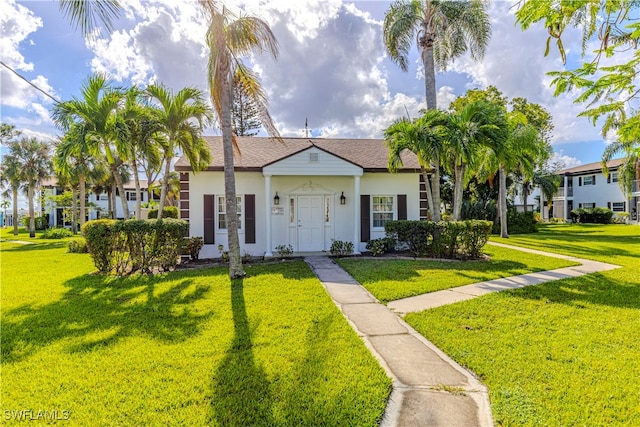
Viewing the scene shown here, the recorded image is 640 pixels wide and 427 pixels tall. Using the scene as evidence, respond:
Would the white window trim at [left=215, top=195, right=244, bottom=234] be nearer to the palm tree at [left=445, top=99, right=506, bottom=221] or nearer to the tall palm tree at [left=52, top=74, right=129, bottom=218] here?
the tall palm tree at [left=52, top=74, right=129, bottom=218]

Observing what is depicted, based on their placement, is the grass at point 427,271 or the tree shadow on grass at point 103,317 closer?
the tree shadow on grass at point 103,317

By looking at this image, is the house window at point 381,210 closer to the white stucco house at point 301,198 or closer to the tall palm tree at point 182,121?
the white stucco house at point 301,198

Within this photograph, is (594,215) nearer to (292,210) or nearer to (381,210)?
(381,210)

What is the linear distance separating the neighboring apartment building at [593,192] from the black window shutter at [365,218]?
31.4 m

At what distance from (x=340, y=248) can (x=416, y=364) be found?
25.8ft

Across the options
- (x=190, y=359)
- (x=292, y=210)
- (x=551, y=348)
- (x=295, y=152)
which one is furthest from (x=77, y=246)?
(x=551, y=348)

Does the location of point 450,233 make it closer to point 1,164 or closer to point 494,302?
point 494,302

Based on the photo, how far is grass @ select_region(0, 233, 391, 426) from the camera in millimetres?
3004

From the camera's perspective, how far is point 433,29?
13.2 meters

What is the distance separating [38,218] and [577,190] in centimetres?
6269

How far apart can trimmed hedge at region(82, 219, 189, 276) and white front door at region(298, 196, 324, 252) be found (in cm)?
453

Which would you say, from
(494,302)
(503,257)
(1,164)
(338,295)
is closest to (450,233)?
(503,257)

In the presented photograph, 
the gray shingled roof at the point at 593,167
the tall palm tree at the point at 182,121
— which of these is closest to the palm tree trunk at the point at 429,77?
the tall palm tree at the point at 182,121

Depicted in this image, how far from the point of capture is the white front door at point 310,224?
12.5 meters
